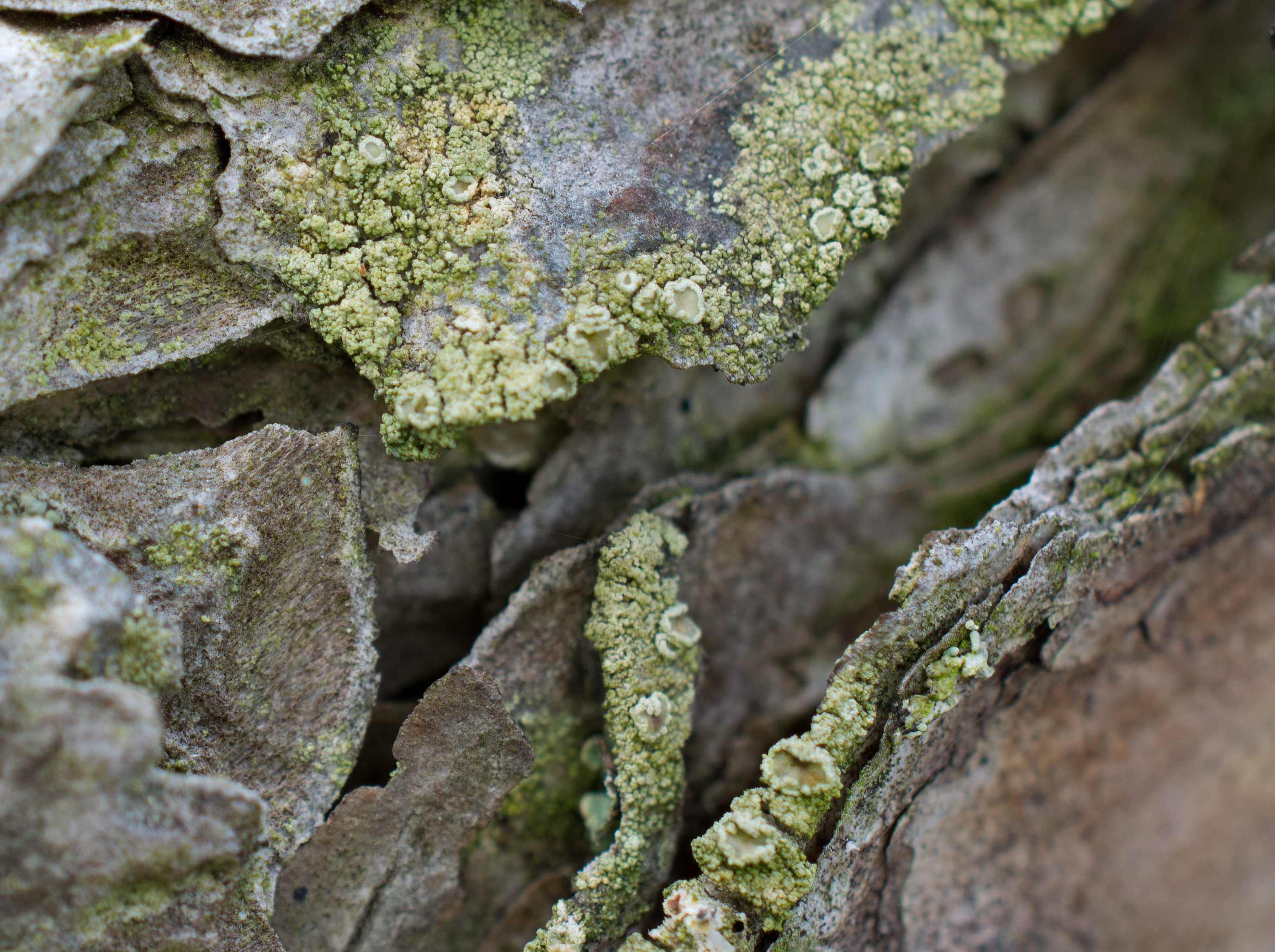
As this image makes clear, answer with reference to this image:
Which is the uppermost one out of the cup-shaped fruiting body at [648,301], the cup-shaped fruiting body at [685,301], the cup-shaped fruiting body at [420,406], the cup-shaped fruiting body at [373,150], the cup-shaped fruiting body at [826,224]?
the cup-shaped fruiting body at [826,224]

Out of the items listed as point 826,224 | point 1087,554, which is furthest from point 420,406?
point 1087,554

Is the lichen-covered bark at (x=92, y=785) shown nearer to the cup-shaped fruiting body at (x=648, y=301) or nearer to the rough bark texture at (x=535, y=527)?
the rough bark texture at (x=535, y=527)

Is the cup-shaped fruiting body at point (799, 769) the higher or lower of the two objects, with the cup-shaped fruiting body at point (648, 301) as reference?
lower

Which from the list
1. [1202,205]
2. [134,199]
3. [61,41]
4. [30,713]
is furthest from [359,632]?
[1202,205]

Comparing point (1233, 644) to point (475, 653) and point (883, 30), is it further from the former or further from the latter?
point (475, 653)

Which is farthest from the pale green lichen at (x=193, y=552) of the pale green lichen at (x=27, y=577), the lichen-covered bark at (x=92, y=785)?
the pale green lichen at (x=27, y=577)

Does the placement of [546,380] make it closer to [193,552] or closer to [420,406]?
[420,406]
